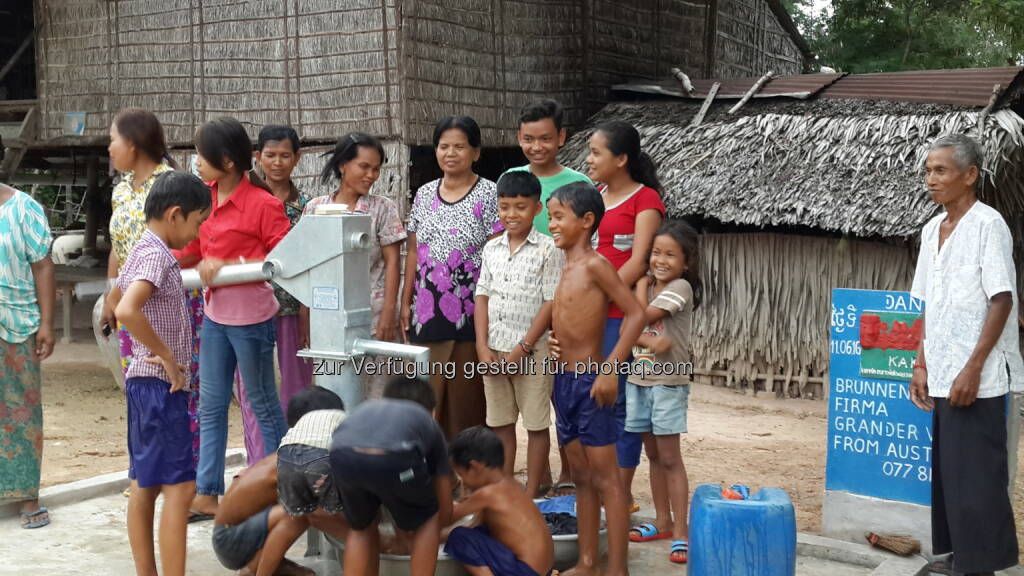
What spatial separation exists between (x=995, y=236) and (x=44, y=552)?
3.91 meters

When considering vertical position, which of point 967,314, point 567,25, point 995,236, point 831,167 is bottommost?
point 967,314

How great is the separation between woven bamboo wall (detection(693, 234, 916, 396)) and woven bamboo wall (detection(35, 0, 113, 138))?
6.16 metres

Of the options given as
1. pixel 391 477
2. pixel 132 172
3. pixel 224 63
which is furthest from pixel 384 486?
pixel 224 63

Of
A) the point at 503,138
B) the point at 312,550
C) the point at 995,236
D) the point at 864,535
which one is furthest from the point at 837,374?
the point at 503,138

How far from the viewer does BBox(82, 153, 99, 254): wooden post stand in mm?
13039

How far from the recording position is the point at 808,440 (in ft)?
24.4

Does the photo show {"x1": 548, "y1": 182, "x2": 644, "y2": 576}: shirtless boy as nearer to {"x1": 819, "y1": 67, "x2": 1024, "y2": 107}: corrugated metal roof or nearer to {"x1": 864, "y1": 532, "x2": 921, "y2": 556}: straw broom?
{"x1": 864, "y1": 532, "x2": 921, "y2": 556}: straw broom

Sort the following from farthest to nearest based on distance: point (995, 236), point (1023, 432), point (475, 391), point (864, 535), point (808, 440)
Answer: point (1023, 432) → point (808, 440) → point (475, 391) → point (864, 535) → point (995, 236)

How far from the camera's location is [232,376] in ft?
13.4

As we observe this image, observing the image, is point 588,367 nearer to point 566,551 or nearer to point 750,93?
point 566,551

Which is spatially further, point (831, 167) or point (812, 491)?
point (831, 167)

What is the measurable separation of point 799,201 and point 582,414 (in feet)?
16.9

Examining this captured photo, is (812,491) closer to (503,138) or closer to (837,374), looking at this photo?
(837,374)

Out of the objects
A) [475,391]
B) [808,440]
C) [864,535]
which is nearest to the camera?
[864,535]
